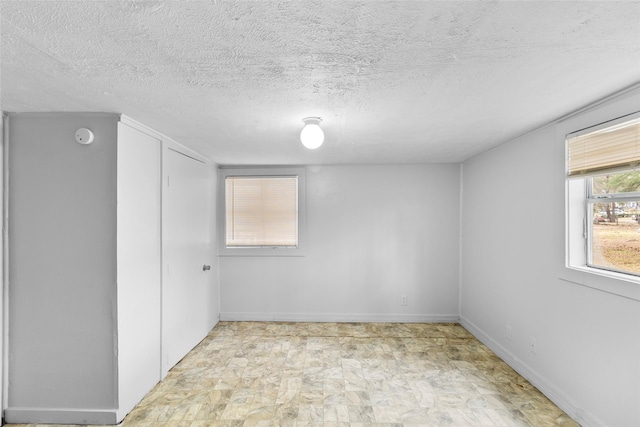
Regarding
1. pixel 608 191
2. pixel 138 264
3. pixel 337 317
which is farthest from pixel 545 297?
pixel 138 264

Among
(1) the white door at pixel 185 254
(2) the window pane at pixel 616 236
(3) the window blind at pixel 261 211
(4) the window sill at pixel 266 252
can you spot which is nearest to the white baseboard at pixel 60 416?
(1) the white door at pixel 185 254

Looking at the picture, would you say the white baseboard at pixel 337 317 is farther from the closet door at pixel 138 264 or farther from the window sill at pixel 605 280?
the window sill at pixel 605 280

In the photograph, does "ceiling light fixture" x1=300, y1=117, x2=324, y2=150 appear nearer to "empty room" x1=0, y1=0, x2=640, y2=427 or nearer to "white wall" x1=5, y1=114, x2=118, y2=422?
"empty room" x1=0, y1=0, x2=640, y2=427

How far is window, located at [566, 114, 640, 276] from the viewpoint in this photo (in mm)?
1985

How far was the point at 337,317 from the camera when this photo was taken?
4.53 metres

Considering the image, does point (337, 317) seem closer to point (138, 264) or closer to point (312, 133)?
point (138, 264)

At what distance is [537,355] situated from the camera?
2.75 meters

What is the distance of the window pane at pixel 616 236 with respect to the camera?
207 centimetres

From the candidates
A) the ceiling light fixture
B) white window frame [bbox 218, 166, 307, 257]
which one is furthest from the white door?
the ceiling light fixture

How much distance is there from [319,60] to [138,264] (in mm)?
2198

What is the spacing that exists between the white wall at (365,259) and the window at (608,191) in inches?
82.8

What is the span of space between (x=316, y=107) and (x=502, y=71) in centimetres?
111

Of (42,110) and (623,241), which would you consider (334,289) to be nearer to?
(623,241)

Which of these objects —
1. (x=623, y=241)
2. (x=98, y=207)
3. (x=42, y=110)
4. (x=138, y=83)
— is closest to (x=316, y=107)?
(x=138, y=83)
